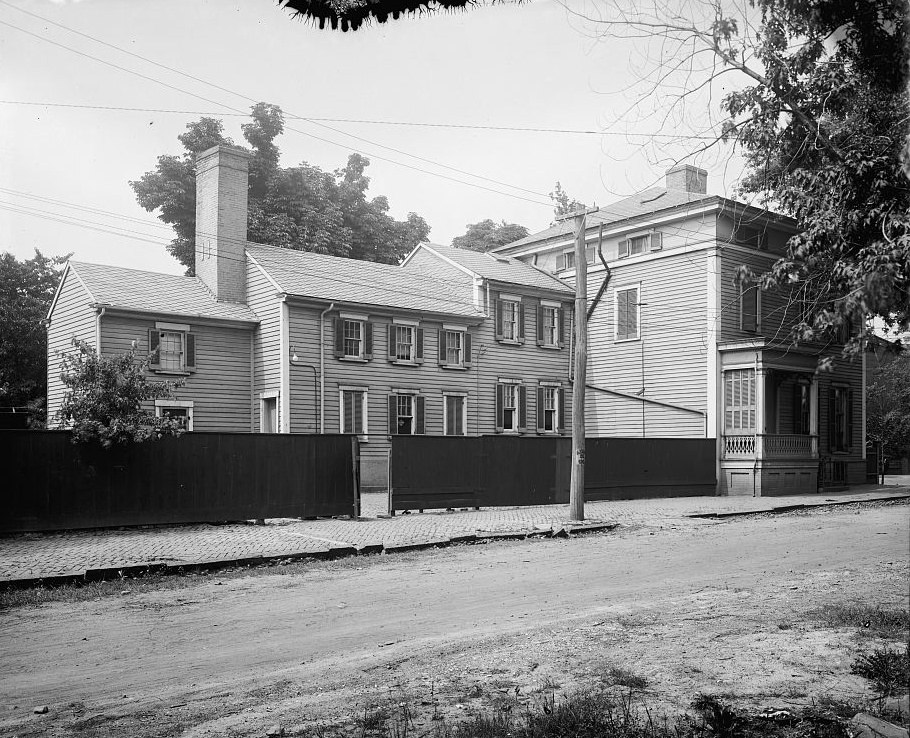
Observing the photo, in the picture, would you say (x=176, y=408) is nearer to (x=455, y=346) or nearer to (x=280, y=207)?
(x=280, y=207)

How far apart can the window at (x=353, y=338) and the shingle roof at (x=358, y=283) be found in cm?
74

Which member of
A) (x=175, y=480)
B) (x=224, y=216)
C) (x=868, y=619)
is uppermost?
(x=224, y=216)

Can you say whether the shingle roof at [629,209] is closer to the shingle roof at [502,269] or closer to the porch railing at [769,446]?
the shingle roof at [502,269]

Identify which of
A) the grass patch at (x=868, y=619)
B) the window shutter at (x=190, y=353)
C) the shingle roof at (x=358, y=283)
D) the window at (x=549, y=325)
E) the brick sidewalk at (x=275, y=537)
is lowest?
the brick sidewalk at (x=275, y=537)

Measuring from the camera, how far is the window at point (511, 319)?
32.4 metres

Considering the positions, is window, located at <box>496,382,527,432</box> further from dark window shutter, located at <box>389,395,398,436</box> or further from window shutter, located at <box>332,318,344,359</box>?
window shutter, located at <box>332,318,344,359</box>

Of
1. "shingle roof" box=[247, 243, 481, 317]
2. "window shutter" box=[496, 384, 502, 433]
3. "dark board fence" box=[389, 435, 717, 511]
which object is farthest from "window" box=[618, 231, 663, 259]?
"dark board fence" box=[389, 435, 717, 511]

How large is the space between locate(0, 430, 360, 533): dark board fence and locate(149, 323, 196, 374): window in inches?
413

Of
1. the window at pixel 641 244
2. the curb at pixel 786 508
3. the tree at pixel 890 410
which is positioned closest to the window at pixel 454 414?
the window at pixel 641 244

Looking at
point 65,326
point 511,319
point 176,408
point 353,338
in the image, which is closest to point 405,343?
point 353,338

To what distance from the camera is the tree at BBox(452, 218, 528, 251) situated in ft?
145

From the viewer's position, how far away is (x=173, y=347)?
2644 cm

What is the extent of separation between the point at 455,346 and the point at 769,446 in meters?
11.2

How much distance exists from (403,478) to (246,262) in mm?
13092
